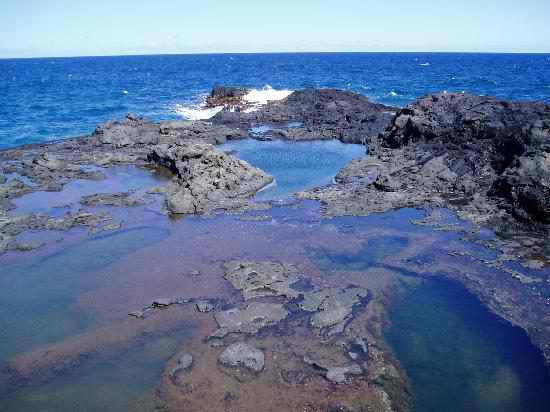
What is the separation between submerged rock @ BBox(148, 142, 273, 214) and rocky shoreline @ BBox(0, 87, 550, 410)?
0.07 m

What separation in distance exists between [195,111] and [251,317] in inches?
1607

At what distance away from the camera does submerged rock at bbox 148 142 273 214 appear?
19062 millimetres

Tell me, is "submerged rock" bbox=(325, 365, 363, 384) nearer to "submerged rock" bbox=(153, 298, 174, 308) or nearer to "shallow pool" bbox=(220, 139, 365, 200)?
"submerged rock" bbox=(153, 298, 174, 308)

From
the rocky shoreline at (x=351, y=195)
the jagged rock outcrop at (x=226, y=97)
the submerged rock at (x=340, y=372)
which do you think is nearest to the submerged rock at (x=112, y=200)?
the rocky shoreline at (x=351, y=195)

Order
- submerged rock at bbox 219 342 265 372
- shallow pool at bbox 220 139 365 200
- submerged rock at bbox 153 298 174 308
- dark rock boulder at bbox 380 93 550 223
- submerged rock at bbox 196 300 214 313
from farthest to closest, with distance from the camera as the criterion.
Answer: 1. shallow pool at bbox 220 139 365 200
2. dark rock boulder at bbox 380 93 550 223
3. submerged rock at bbox 153 298 174 308
4. submerged rock at bbox 196 300 214 313
5. submerged rock at bbox 219 342 265 372

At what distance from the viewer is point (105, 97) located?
59719 mm

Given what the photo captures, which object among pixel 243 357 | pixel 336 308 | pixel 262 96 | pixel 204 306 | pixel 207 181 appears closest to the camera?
pixel 243 357

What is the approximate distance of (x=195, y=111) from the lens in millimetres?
49062

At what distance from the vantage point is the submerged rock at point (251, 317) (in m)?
11.0

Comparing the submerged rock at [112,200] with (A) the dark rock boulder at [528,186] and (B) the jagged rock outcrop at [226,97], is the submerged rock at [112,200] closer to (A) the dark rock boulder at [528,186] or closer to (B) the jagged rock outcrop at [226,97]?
(A) the dark rock boulder at [528,186]

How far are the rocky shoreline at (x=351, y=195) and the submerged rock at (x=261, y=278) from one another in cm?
3

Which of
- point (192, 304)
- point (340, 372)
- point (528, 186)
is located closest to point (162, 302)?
point (192, 304)

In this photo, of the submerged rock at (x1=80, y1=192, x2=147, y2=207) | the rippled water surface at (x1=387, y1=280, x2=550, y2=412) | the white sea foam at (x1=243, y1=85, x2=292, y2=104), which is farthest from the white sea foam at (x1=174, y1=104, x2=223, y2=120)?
the rippled water surface at (x1=387, y1=280, x2=550, y2=412)

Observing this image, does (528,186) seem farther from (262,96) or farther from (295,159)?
(262,96)
